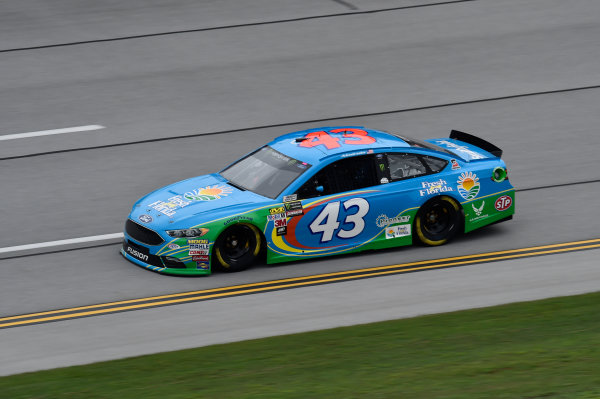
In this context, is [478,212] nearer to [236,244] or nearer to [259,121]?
[236,244]

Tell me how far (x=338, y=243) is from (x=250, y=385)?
4235 mm

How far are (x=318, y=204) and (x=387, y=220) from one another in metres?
1.00

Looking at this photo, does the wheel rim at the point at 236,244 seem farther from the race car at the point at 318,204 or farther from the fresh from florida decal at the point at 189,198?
the fresh from florida decal at the point at 189,198

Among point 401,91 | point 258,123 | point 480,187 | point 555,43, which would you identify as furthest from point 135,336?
point 555,43

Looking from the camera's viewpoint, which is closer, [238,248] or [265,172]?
[238,248]

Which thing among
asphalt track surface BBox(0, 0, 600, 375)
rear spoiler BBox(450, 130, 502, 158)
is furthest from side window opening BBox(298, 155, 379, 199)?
rear spoiler BBox(450, 130, 502, 158)

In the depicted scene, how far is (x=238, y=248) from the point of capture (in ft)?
37.9

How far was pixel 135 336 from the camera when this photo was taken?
9906mm

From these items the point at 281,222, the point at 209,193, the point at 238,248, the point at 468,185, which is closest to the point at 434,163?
the point at 468,185

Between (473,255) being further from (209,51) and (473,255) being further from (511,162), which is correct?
(209,51)

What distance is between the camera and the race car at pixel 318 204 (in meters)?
11.4

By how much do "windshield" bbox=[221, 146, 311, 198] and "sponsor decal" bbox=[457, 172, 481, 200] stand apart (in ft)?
6.99

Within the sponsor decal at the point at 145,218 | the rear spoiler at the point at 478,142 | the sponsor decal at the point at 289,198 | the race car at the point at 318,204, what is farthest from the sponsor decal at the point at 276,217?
the rear spoiler at the point at 478,142

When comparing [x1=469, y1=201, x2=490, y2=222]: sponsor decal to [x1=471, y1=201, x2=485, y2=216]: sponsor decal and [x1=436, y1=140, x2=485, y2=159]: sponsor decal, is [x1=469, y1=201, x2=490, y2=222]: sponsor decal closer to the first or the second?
[x1=471, y1=201, x2=485, y2=216]: sponsor decal
